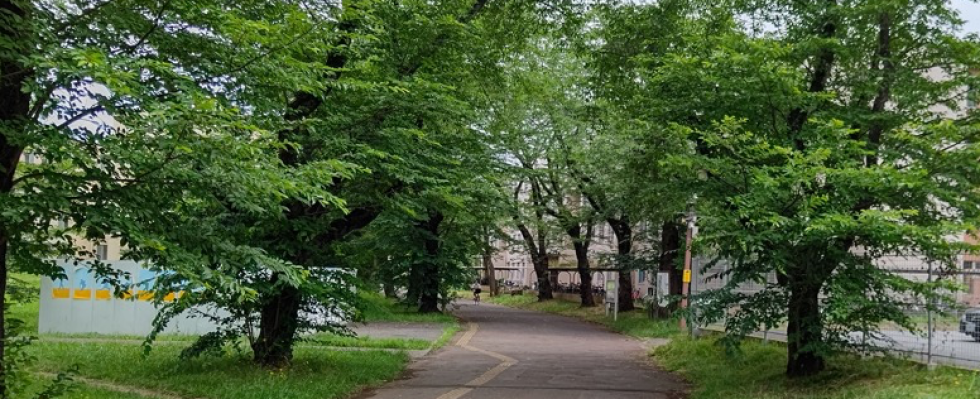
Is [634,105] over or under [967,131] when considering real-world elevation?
over

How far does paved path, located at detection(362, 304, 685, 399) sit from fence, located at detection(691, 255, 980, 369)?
3178mm

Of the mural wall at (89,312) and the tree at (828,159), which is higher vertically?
the tree at (828,159)

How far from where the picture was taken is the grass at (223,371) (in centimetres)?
1020

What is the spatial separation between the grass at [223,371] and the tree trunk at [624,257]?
16.1m

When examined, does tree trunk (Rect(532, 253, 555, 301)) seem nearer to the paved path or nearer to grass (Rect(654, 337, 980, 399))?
the paved path

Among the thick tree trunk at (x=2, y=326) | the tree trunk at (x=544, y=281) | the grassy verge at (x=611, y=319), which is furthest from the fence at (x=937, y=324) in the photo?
the tree trunk at (x=544, y=281)

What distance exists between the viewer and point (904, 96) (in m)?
9.75

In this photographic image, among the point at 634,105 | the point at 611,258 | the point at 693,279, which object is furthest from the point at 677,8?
the point at 611,258

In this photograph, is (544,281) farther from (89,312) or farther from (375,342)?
(89,312)

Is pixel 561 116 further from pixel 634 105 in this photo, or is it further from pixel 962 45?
pixel 962 45

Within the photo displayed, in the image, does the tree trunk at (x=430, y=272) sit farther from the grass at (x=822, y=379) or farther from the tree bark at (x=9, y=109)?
the tree bark at (x=9, y=109)

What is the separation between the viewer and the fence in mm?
9156

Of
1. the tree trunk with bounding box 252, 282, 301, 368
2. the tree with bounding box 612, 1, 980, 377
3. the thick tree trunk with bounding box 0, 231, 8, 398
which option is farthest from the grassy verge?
the thick tree trunk with bounding box 0, 231, 8, 398

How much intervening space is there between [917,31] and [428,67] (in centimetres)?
713
